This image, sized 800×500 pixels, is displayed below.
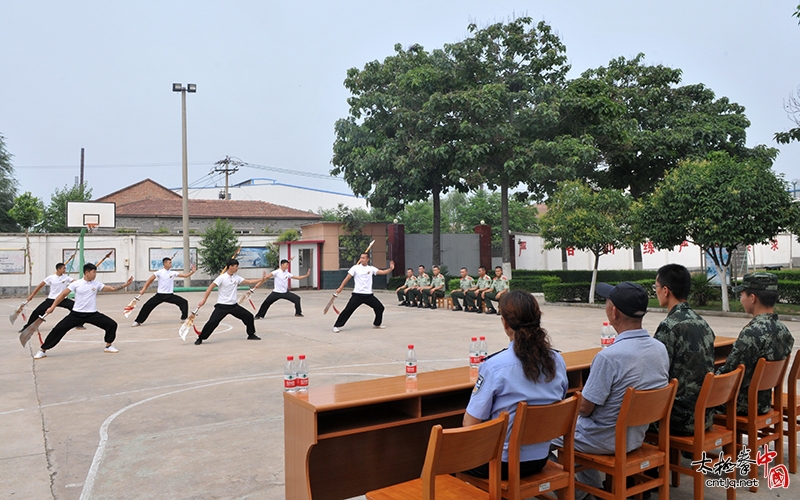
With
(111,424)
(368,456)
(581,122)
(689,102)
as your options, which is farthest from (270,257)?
(368,456)

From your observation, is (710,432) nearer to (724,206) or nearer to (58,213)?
(724,206)

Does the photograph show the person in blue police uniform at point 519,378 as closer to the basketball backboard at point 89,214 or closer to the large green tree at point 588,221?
the large green tree at point 588,221

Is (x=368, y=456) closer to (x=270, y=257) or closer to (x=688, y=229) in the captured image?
(x=688, y=229)

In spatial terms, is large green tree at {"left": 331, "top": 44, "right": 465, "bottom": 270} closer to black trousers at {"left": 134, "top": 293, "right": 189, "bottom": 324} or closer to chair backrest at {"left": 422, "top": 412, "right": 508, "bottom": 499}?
black trousers at {"left": 134, "top": 293, "right": 189, "bottom": 324}

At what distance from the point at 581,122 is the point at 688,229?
9376 mm

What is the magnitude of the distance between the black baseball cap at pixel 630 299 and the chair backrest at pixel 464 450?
1114mm

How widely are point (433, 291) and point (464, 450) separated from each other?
57.6 feet

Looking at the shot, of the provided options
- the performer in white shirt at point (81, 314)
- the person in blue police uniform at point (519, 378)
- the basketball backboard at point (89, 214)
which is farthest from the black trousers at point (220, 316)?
the basketball backboard at point (89, 214)

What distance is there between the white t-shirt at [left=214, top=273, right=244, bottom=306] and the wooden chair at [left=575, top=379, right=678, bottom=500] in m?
9.56

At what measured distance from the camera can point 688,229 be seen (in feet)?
54.0

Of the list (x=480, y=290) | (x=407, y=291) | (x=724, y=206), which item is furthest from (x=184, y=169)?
(x=724, y=206)

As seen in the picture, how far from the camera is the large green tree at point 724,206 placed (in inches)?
600

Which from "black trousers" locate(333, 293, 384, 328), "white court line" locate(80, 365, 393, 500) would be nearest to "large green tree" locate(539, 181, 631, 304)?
"black trousers" locate(333, 293, 384, 328)

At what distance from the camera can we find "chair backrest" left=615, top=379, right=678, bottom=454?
3375mm
